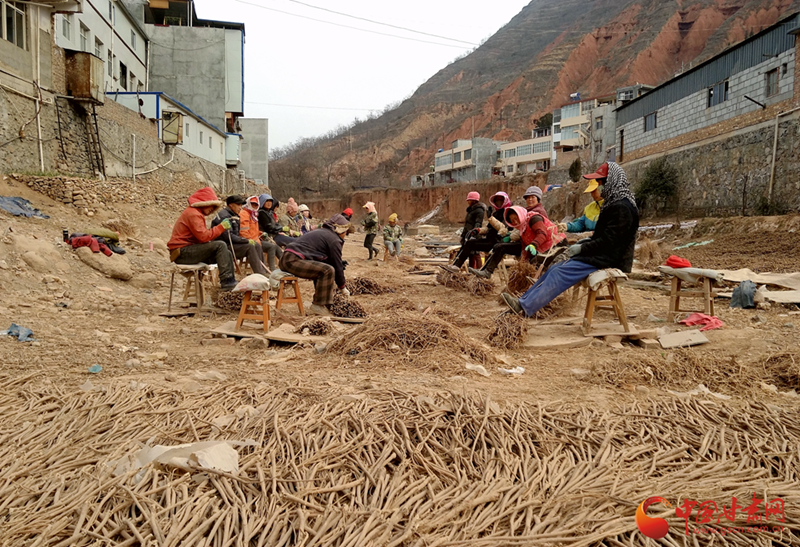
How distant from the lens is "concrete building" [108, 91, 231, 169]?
2195 cm

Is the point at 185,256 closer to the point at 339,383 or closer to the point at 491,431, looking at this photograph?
the point at 339,383

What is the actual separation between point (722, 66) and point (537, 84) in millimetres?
53402

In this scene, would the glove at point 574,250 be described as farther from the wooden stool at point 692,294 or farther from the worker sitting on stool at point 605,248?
the wooden stool at point 692,294

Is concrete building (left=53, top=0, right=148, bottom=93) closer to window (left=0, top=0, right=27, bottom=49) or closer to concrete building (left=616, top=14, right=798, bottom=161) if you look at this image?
window (left=0, top=0, right=27, bottom=49)

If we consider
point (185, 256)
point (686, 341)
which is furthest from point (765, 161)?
point (185, 256)

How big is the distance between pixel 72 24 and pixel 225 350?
1818cm

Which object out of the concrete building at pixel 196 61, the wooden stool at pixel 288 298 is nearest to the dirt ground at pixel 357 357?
the wooden stool at pixel 288 298

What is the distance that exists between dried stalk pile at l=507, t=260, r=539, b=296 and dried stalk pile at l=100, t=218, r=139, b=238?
947cm

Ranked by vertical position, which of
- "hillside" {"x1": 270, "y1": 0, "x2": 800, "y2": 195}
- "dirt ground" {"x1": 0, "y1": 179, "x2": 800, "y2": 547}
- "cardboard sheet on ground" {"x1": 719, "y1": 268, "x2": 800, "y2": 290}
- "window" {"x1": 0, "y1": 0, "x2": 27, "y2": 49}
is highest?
"hillside" {"x1": 270, "y1": 0, "x2": 800, "y2": 195}

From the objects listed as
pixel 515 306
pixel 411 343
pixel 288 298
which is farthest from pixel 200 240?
pixel 515 306

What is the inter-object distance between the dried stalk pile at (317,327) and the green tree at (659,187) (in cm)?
2180

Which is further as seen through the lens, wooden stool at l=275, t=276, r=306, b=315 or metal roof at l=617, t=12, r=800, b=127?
metal roof at l=617, t=12, r=800, b=127

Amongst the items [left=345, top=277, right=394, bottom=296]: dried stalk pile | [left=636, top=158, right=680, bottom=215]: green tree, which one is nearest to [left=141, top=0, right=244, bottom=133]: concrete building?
[left=636, top=158, right=680, bottom=215]: green tree

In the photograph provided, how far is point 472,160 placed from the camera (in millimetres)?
57062
